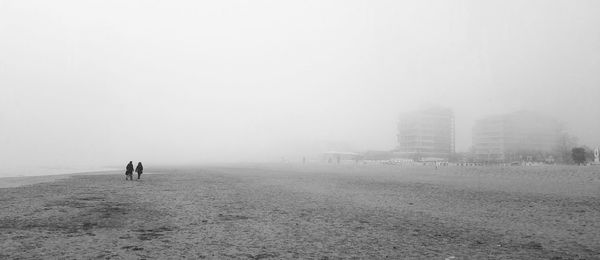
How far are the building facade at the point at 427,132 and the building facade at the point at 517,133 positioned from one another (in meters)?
14.3

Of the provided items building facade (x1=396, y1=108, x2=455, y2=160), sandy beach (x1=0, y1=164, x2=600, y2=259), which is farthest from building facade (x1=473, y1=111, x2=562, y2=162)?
sandy beach (x1=0, y1=164, x2=600, y2=259)

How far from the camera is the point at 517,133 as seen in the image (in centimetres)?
17500

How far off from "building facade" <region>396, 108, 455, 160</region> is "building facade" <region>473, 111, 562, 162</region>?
14327 mm

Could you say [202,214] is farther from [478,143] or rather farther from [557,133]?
[557,133]

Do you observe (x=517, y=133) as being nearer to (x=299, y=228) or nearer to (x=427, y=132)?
(x=427, y=132)

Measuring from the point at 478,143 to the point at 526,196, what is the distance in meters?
174

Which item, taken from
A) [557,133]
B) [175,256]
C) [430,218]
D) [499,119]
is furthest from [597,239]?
[557,133]

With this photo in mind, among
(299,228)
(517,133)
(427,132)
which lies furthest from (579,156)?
(517,133)

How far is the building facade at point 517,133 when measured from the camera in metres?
172

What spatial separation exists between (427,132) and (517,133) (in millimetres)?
39059

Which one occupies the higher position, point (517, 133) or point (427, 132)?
point (427, 132)

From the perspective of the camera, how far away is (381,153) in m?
169

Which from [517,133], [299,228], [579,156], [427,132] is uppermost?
[427,132]

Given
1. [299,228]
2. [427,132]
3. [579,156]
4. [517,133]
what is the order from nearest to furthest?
[299,228]
[579,156]
[517,133]
[427,132]
